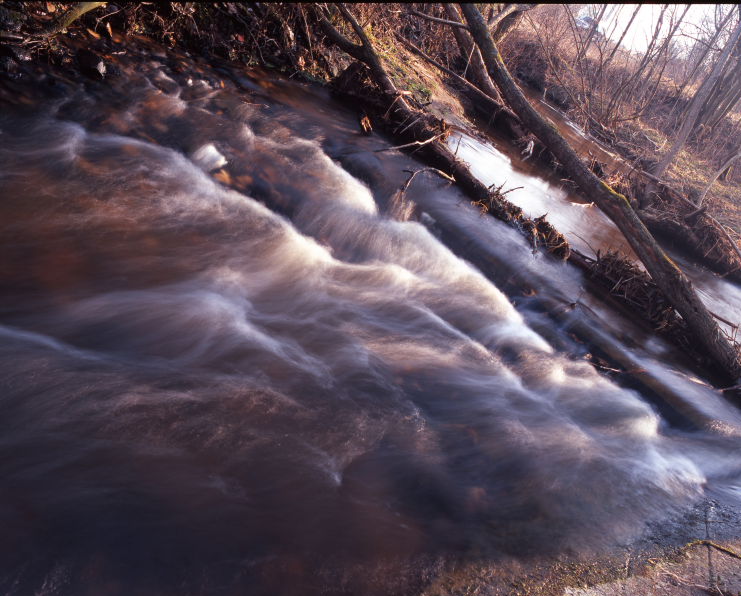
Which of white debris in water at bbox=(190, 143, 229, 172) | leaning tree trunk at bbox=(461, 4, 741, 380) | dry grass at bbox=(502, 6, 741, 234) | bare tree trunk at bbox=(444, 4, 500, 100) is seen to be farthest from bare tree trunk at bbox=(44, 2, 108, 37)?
dry grass at bbox=(502, 6, 741, 234)

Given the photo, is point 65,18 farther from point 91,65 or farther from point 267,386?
point 267,386

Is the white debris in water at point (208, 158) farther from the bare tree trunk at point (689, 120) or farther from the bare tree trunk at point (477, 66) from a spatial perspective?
the bare tree trunk at point (689, 120)

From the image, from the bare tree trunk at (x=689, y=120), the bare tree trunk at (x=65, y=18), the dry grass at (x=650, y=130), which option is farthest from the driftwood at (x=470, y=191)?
the bare tree trunk at (x=689, y=120)

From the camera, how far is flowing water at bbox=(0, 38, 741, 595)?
7.55 ft

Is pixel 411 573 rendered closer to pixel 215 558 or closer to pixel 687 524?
pixel 215 558

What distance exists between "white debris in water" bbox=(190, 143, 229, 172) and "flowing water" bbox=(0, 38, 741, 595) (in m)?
0.03

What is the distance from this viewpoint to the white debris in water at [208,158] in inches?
212

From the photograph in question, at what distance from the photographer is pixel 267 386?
326 centimetres

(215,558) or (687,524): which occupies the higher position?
(687,524)

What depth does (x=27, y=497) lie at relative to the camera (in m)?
2.25

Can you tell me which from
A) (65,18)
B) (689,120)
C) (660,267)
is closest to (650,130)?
(689,120)

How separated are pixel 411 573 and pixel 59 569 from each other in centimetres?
146

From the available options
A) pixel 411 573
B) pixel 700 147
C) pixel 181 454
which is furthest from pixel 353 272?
pixel 700 147

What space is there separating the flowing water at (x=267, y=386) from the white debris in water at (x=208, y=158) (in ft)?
0.09
